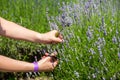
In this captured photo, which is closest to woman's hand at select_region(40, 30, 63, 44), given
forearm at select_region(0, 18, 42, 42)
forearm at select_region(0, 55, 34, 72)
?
forearm at select_region(0, 18, 42, 42)

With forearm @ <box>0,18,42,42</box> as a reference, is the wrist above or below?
below

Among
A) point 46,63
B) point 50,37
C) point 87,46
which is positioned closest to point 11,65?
point 46,63

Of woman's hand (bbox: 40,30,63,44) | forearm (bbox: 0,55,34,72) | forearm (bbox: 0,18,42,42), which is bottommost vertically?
forearm (bbox: 0,55,34,72)

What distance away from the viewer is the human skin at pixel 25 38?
2451 mm

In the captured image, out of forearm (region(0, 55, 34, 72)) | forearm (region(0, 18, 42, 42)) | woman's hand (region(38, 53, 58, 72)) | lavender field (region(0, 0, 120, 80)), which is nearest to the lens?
forearm (region(0, 55, 34, 72))

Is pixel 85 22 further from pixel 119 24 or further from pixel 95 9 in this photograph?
pixel 119 24

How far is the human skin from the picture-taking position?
8.04 ft

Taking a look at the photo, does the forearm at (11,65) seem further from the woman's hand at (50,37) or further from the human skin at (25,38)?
the woman's hand at (50,37)

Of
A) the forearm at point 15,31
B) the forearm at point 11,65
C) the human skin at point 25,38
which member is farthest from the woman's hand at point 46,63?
the forearm at point 15,31

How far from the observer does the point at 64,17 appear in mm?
3545

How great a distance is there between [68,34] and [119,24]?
1.57 feet

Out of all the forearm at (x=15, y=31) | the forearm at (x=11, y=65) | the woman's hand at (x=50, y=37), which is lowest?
the forearm at (x=11, y=65)

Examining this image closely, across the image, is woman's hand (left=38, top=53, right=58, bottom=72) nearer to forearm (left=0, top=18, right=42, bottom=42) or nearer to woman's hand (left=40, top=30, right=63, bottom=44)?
woman's hand (left=40, top=30, right=63, bottom=44)

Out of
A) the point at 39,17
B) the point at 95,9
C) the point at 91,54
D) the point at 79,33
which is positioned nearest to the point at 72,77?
the point at 91,54
